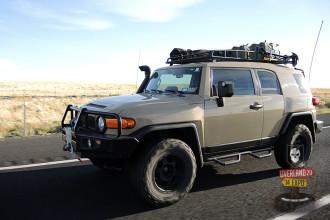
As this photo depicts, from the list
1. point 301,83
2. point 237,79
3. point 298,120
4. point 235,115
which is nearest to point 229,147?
point 235,115

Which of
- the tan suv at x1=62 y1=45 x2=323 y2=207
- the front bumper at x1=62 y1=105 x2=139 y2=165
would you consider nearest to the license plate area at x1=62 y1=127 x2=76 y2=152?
the tan suv at x1=62 y1=45 x2=323 y2=207

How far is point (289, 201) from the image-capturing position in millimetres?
4051

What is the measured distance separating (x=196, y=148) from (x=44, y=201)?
7.28ft

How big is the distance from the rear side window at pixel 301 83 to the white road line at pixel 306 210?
94.0 inches

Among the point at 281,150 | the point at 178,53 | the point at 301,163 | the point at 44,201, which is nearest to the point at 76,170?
the point at 44,201

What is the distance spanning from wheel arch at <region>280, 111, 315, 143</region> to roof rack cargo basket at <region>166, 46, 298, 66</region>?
107 centimetres

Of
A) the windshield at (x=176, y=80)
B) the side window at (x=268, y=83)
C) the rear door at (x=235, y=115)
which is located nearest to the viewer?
the rear door at (x=235, y=115)

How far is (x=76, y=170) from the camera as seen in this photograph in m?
5.68

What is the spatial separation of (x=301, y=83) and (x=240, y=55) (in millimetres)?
1353

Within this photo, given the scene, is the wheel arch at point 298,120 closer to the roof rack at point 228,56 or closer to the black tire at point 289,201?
the roof rack at point 228,56

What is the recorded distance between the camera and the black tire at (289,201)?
3838 mm

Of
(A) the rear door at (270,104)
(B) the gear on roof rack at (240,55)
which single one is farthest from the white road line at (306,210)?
(B) the gear on roof rack at (240,55)

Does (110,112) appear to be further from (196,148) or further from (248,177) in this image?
(248,177)

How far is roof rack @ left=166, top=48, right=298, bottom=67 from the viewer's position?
202 inches
